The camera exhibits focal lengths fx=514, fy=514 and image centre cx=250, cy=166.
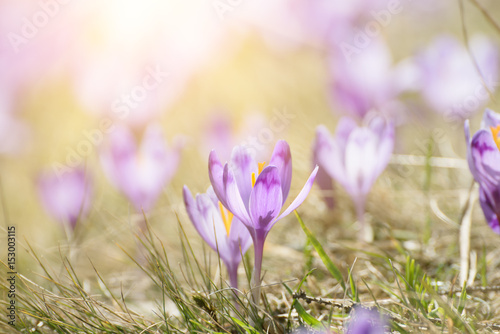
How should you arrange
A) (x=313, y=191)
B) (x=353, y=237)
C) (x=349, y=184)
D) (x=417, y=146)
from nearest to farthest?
(x=349, y=184) → (x=353, y=237) → (x=313, y=191) → (x=417, y=146)

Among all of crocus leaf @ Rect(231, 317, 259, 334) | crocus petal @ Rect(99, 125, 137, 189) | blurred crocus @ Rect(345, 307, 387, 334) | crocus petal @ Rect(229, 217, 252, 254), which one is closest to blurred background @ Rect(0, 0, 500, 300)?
crocus petal @ Rect(99, 125, 137, 189)

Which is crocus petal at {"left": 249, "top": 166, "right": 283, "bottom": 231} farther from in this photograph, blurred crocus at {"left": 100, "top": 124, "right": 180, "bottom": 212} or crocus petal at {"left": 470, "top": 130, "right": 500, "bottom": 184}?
blurred crocus at {"left": 100, "top": 124, "right": 180, "bottom": 212}

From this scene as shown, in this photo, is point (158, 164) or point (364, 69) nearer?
point (158, 164)

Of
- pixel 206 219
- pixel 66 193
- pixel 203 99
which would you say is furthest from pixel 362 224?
pixel 203 99

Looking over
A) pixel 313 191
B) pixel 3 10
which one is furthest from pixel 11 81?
pixel 313 191

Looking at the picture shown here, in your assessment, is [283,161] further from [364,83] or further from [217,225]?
[364,83]

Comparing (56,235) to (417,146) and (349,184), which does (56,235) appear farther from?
(417,146)

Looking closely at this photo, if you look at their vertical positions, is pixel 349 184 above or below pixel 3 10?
below
